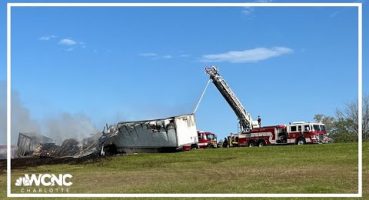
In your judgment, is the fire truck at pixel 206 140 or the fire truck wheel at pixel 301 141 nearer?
the fire truck at pixel 206 140

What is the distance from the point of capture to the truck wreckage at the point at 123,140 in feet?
46.1

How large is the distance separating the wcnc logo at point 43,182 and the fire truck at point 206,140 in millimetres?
3402

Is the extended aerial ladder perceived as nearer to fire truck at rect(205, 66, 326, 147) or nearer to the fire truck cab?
Answer: fire truck at rect(205, 66, 326, 147)

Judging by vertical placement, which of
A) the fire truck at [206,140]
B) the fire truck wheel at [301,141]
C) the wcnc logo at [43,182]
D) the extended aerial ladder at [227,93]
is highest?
the extended aerial ladder at [227,93]

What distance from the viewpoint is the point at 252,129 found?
14219 mm

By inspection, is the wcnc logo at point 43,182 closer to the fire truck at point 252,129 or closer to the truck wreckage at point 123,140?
the truck wreckage at point 123,140

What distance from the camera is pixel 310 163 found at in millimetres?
17906

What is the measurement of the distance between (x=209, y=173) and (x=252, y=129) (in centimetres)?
185

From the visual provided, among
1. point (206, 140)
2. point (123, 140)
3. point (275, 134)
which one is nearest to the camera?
point (123, 140)

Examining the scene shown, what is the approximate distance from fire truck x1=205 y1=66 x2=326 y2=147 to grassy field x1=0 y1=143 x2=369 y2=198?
1.65 feet

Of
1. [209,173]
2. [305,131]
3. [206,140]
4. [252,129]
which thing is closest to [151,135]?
[206,140]

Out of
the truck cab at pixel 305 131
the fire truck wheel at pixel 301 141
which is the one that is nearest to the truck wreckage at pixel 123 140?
the truck cab at pixel 305 131

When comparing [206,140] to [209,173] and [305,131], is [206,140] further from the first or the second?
[305,131]

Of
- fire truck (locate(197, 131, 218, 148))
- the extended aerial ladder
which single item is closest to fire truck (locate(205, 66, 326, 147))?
the extended aerial ladder
